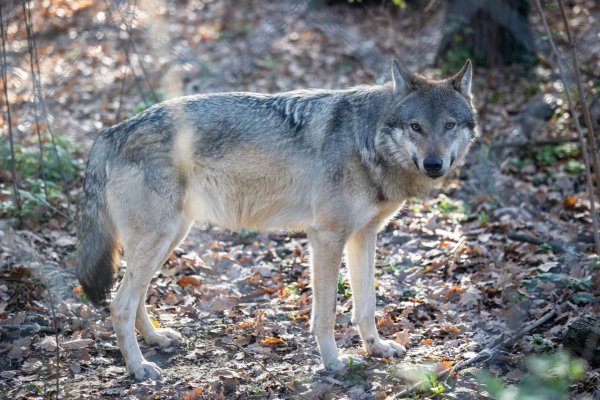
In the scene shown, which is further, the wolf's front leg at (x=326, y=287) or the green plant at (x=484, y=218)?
the green plant at (x=484, y=218)

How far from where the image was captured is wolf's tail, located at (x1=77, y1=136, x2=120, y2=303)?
4539 millimetres

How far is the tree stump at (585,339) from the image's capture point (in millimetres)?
3971

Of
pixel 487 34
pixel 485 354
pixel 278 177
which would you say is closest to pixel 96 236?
pixel 278 177

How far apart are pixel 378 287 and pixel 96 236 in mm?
2309

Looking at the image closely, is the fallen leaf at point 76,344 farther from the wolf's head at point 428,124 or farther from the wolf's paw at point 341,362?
the wolf's head at point 428,124

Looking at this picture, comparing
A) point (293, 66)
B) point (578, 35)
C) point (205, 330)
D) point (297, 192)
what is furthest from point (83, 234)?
point (578, 35)

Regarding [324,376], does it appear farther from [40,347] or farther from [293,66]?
[293,66]

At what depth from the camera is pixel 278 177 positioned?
4715 mm

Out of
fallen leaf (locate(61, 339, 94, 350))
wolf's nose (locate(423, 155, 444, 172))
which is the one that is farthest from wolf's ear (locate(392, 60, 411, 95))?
fallen leaf (locate(61, 339, 94, 350))

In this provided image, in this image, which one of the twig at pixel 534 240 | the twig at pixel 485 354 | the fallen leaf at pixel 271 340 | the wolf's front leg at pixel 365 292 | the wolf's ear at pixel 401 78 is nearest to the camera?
the twig at pixel 485 354

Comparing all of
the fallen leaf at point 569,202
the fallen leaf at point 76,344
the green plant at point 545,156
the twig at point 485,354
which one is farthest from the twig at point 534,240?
the fallen leaf at point 76,344

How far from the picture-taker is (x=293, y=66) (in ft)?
38.1

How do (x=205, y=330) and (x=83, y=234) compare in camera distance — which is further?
(x=205, y=330)

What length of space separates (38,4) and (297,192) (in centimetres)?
1006
